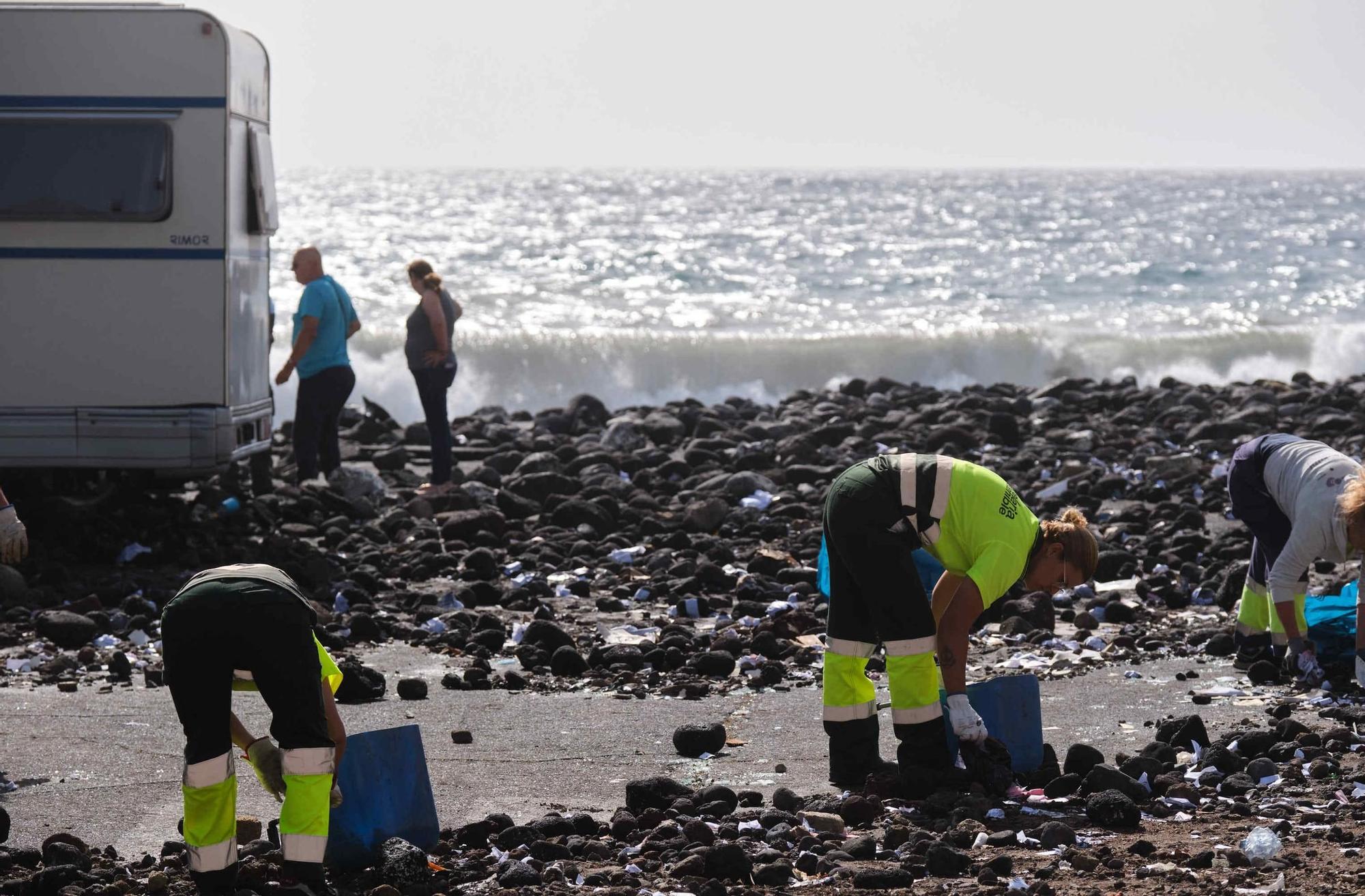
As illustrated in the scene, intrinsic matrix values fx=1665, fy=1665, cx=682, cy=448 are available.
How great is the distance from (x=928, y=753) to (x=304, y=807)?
7.62ft

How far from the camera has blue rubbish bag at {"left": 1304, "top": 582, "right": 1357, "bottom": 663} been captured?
304 inches

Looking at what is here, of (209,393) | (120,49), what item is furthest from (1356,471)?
(120,49)

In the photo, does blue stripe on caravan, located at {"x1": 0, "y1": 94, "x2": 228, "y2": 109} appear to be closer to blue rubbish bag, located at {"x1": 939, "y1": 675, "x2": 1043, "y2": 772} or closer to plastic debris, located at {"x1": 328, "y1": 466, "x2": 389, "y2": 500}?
plastic debris, located at {"x1": 328, "y1": 466, "x2": 389, "y2": 500}

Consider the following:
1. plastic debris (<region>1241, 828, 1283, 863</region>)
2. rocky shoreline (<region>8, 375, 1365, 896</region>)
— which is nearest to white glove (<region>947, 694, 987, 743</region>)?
rocky shoreline (<region>8, 375, 1365, 896</region>)

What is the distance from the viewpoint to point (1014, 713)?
6305 millimetres

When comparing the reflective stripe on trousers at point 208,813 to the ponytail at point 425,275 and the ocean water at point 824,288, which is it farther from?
the ocean water at point 824,288

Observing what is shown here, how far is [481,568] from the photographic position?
10633 millimetres

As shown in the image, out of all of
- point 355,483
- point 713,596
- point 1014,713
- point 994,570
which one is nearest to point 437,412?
point 355,483

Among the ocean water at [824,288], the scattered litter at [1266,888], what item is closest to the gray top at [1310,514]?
the scattered litter at [1266,888]

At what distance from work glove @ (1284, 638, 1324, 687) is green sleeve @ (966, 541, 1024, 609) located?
2.43 metres

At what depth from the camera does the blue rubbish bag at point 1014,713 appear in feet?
20.6

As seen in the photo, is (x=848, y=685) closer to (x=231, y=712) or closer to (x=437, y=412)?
(x=231, y=712)

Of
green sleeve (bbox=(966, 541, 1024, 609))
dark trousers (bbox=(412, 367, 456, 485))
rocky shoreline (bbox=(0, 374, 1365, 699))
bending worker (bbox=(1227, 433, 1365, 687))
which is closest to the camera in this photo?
green sleeve (bbox=(966, 541, 1024, 609))

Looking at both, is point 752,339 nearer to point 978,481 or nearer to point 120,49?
point 120,49
